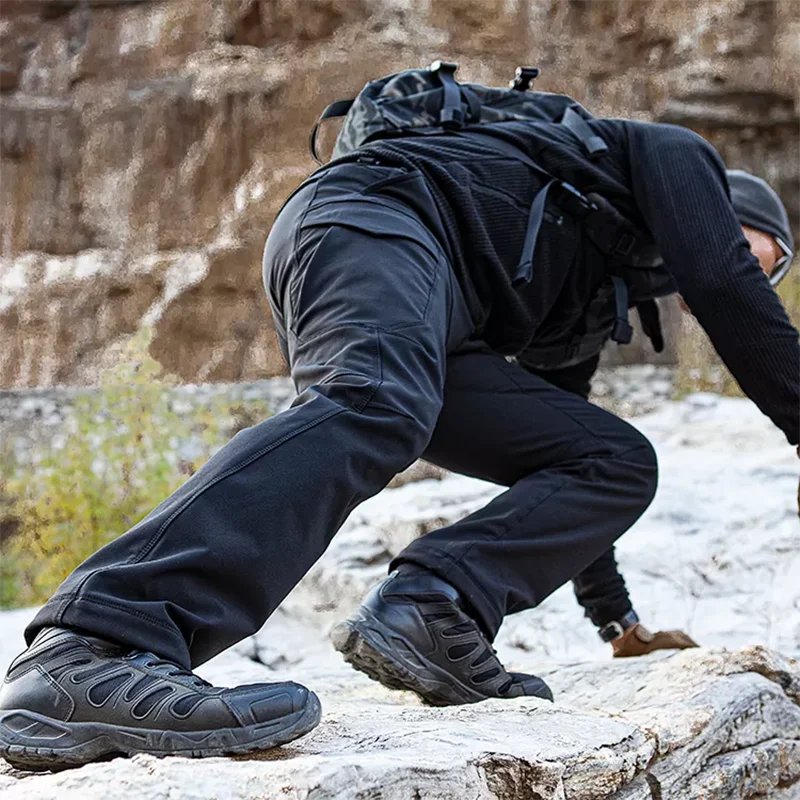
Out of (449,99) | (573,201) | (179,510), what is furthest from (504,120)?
(179,510)

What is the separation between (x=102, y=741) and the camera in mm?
1248

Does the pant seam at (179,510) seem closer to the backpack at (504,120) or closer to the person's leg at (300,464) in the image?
the person's leg at (300,464)

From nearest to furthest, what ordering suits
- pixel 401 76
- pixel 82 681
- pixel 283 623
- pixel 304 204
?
pixel 82 681 → pixel 304 204 → pixel 401 76 → pixel 283 623

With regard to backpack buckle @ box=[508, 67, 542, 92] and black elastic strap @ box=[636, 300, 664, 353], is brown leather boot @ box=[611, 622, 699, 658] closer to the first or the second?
black elastic strap @ box=[636, 300, 664, 353]

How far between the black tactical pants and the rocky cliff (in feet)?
32.5

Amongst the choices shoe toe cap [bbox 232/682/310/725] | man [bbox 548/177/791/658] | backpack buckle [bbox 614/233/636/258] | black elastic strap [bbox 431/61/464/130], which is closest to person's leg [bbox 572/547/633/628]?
man [bbox 548/177/791/658]

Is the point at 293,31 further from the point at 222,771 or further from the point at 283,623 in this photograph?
the point at 222,771

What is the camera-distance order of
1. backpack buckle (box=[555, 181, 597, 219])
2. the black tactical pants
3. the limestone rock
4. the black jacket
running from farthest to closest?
backpack buckle (box=[555, 181, 597, 219]) → the black jacket → the black tactical pants → the limestone rock

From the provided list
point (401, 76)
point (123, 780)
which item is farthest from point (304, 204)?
point (123, 780)

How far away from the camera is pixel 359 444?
1509mm

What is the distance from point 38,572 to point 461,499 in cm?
190

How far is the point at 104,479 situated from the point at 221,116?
9171 mm

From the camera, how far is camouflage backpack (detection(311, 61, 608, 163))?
6.83 ft

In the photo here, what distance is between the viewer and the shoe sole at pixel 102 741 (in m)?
1.23
